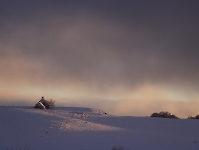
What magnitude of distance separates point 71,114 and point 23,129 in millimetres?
Result: 7902

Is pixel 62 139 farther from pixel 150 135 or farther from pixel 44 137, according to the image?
pixel 150 135

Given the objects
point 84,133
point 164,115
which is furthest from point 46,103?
point 164,115

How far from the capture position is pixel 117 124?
29.9 m

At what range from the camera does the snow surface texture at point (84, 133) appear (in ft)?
66.3

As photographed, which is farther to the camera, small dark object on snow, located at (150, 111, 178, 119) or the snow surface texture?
small dark object on snow, located at (150, 111, 178, 119)

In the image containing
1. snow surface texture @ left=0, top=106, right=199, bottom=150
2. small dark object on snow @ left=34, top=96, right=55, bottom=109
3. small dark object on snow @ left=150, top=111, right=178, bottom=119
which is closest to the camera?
snow surface texture @ left=0, top=106, right=199, bottom=150

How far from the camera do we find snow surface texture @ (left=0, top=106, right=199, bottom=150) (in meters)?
20.2

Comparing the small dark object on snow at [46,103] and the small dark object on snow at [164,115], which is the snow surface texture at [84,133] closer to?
the small dark object on snow at [46,103]

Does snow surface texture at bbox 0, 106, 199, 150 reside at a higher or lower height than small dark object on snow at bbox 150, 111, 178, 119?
lower

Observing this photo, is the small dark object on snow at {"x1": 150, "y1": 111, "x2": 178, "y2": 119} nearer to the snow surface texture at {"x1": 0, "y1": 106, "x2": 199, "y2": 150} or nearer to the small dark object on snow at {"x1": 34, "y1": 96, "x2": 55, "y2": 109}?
the snow surface texture at {"x1": 0, "y1": 106, "x2": 199, "y2": 150}

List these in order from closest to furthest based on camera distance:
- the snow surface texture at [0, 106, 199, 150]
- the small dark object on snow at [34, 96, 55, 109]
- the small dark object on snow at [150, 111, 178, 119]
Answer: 1. the snow surface texture at [0, 106, 199, 150]
2. the small dark object on snow at [34, 96, 55, 109]
3. the small dark object on snow at [150, 111, 178, 119]

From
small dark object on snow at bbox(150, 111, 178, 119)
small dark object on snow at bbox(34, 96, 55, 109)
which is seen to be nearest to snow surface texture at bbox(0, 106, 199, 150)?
small dark object on snow at bbox(34, 96, 55, 109)

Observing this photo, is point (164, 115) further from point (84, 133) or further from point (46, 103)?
point (84, 133)

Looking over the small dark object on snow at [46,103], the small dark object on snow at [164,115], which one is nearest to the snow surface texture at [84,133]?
the small dark object on snow at [46,103]
